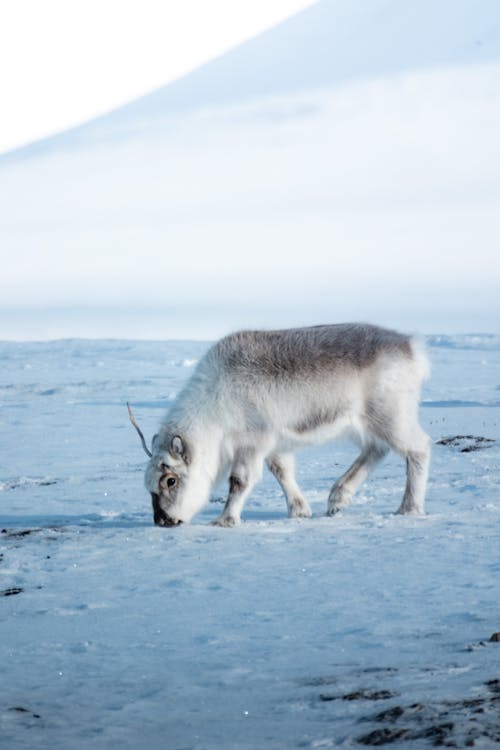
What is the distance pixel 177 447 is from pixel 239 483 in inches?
24.2

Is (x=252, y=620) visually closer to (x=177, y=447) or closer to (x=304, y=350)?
(x=177, y=447)

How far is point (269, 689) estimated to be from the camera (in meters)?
4.60

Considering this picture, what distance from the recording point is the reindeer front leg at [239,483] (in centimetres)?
871

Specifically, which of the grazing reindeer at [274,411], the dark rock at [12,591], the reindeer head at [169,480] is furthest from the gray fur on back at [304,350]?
the dark rock at [12,591]

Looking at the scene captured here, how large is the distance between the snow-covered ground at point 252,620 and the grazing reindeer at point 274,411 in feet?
1.37

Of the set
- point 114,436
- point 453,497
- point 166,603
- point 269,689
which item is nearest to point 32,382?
point 114,436

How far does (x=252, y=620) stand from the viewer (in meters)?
5.78

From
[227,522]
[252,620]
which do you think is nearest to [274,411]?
[227,522]

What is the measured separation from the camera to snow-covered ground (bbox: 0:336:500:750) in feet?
13.5

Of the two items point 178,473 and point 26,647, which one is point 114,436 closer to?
point 178,473

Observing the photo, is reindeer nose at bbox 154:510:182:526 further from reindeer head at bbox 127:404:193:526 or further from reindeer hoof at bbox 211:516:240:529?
reindeer hoof at bbox 211:516:240:529

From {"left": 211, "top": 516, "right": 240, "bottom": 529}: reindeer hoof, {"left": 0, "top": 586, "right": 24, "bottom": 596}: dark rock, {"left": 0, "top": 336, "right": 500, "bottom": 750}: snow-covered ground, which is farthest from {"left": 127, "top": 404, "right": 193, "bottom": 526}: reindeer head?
{"left": 0, "top": 586, "right": 24, "bottom": 596}: dark rock

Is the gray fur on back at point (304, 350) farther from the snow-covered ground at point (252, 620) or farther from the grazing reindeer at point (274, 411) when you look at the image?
the snow-covered ground at point (252, 620)

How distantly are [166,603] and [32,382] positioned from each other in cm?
2186
